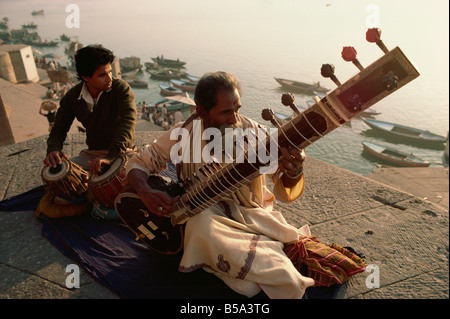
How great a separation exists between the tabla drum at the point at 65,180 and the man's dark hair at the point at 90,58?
37.2 inches

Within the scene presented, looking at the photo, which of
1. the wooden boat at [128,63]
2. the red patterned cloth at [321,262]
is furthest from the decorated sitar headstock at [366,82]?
the wooden boat at [128,63]

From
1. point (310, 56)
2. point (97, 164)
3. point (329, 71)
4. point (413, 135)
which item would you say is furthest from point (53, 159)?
point (310, 56)

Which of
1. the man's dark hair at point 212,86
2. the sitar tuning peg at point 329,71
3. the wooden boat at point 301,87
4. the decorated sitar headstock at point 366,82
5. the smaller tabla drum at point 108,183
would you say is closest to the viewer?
the decorated sitar headstock at point 366,82

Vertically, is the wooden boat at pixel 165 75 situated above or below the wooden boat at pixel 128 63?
below

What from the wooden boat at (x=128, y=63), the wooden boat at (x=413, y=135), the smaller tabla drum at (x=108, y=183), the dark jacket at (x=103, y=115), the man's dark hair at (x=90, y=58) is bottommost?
the wooden boat at (x=413, y=135)

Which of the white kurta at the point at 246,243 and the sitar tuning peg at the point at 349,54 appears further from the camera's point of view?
the white kurta at the point at 246,243

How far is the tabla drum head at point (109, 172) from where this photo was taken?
2.96 meters

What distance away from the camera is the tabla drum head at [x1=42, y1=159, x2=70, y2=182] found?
300 cm

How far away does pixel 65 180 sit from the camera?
9.93ft

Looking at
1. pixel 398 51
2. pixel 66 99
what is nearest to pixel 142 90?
pixel 66 99

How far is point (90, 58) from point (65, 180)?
1.23 m

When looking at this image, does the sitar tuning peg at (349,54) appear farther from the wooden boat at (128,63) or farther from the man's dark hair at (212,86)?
the wooden boat at (128,63)

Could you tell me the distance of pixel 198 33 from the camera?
301 feet
